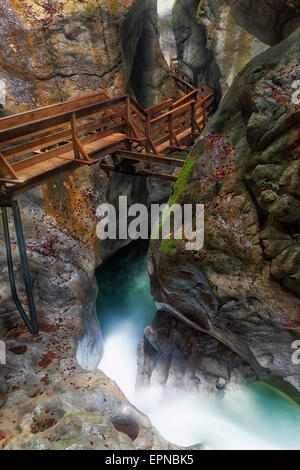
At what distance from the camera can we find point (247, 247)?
6.20 metres

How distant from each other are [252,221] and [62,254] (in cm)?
635

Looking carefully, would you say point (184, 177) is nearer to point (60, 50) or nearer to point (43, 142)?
point (43, 142)

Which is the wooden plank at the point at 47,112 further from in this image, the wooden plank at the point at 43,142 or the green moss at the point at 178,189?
the green moss at the point at 178,189

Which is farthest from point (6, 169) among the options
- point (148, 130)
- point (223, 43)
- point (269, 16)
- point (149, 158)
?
point (223, 43)

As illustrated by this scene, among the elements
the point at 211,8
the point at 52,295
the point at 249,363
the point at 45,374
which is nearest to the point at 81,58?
the point at 211,8

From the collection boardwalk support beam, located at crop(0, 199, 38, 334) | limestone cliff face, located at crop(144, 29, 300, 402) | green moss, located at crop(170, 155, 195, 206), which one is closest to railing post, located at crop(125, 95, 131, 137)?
green moss, located at crop(170, 155, 195, 206)

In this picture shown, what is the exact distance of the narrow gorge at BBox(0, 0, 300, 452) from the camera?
5711 mm

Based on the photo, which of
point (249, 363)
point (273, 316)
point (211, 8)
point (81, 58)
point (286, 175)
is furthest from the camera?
point (211, 8)

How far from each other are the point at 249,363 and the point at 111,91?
37.5 ft

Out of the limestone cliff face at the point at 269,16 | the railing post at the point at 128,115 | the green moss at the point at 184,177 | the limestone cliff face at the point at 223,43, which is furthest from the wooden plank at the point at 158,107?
the limestone cliff face at the point at 223,43

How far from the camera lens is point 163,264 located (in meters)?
7.95

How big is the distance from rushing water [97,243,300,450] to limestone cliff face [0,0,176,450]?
186 centimetres

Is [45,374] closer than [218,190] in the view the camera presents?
Yes

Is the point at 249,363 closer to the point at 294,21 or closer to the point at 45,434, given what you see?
the point at 45,434
